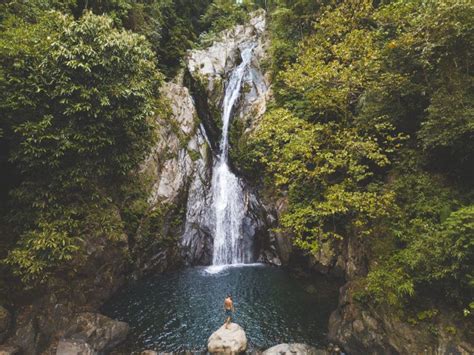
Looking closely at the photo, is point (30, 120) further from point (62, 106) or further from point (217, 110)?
point (217, 110)

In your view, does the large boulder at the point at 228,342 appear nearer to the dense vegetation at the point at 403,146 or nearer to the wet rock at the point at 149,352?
the wet rock at the point at 149,352

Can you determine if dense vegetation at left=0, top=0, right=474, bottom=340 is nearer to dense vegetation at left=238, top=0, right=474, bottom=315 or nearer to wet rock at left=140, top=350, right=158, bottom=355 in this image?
dense vegetation at left=238, top=0, right=474, bottom=315

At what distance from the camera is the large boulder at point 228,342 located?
1039cm

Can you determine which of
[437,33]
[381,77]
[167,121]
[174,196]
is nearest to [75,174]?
[174,196]

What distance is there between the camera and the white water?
21.3 metres

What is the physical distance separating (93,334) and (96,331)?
15 cm

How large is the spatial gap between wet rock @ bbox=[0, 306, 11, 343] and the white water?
13.0 meters

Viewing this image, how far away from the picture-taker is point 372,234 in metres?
13.1

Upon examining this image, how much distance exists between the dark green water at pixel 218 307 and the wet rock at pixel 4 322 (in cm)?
413

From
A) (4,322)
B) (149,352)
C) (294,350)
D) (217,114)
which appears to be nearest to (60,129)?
(4,322)

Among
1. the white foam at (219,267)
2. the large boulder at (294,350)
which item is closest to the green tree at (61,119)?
the large boulder at (294,350)

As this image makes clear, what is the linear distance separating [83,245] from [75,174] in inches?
135

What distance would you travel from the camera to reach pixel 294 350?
1046 cm

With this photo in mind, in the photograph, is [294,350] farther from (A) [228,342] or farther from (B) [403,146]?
(B) [403,146]
